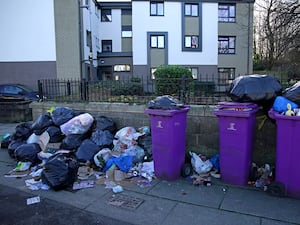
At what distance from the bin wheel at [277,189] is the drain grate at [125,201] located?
5.69 feet

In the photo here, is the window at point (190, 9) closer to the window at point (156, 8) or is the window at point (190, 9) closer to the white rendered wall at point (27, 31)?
the window at point (156, 8)

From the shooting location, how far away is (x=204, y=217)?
3.20 meters

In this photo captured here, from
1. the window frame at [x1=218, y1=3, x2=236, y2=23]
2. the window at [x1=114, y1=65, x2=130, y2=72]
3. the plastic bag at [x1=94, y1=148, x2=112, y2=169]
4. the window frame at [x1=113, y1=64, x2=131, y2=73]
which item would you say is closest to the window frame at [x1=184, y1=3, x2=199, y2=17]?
the window frame at [x1=218, y1=3, x2=236, y2=23]

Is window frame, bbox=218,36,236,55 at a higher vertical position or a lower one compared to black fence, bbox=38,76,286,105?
higher

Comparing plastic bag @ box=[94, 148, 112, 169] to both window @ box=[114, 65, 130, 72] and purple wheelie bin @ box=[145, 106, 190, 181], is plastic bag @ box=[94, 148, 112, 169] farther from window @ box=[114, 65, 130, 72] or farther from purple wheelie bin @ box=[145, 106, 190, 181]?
window @ box=[114, 65, 130, 72]

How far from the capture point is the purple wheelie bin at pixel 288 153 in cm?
346

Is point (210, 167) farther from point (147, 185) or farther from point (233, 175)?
point (147, 185)

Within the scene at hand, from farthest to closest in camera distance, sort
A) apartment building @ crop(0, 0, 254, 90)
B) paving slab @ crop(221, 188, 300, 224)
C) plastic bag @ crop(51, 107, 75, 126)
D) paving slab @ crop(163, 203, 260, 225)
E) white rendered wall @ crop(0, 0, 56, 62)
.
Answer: apartment building @ crop(0, 0, 254, 90), white rendered wall @ crop(0, 0, 56, 62), plastic bag @ crop(51, 107, 75, 126), paving slab @ crop(221, 188, 300, 224), paving slab @ crop(163, 203, 260, 225)

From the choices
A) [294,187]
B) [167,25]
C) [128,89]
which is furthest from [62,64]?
→ [294,187]

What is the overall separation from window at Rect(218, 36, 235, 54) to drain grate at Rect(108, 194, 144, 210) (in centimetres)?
2163

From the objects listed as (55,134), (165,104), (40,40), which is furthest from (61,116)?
(40,40)

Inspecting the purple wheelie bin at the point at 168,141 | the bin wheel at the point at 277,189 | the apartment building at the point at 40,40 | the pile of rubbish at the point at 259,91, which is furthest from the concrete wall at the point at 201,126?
the apartment building at the point at 40,40

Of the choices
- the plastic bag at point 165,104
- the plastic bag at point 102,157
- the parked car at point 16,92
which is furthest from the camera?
the parked car at point 16,92

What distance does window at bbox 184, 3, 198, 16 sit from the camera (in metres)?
23.0
